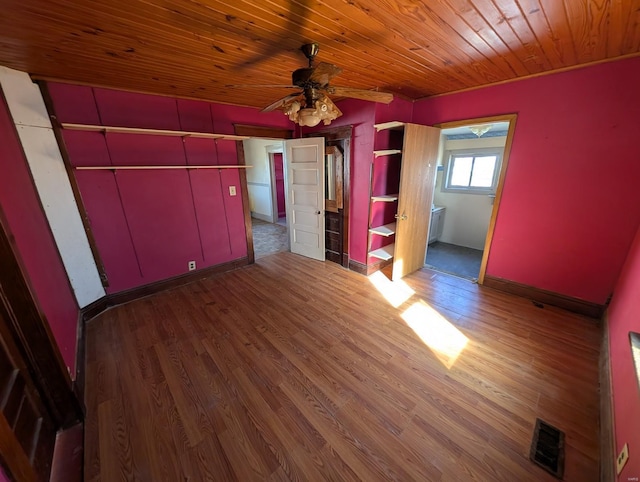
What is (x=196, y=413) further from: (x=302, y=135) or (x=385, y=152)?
(x=302, y=135)

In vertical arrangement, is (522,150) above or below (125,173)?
above

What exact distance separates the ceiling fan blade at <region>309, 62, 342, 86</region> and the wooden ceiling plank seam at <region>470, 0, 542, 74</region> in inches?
32.4

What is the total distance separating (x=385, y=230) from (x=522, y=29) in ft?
7.57

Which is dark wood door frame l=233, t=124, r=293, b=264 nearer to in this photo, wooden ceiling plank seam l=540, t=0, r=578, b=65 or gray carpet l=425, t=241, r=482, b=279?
gray carpet l=425, t=241, r=482, b=279

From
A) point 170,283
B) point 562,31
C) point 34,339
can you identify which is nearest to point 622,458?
point 562,31

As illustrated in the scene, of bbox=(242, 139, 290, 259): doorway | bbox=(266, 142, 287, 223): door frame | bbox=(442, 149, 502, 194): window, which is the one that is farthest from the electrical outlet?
bbox=(266, 142, 287, 223): door frame

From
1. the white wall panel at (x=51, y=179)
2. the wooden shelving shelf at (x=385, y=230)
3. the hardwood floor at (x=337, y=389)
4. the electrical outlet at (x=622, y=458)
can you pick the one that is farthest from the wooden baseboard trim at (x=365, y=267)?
the white wall panel at (x=51, y=179)

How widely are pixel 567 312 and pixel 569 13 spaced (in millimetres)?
2699

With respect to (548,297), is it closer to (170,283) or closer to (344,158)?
(344,158)

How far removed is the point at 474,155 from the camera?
4.84m

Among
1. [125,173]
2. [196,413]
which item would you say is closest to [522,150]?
Answer: [196,413]

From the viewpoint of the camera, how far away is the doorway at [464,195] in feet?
14.7

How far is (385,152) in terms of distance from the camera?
3.12 metres

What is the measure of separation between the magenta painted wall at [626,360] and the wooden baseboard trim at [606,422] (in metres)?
0.06
